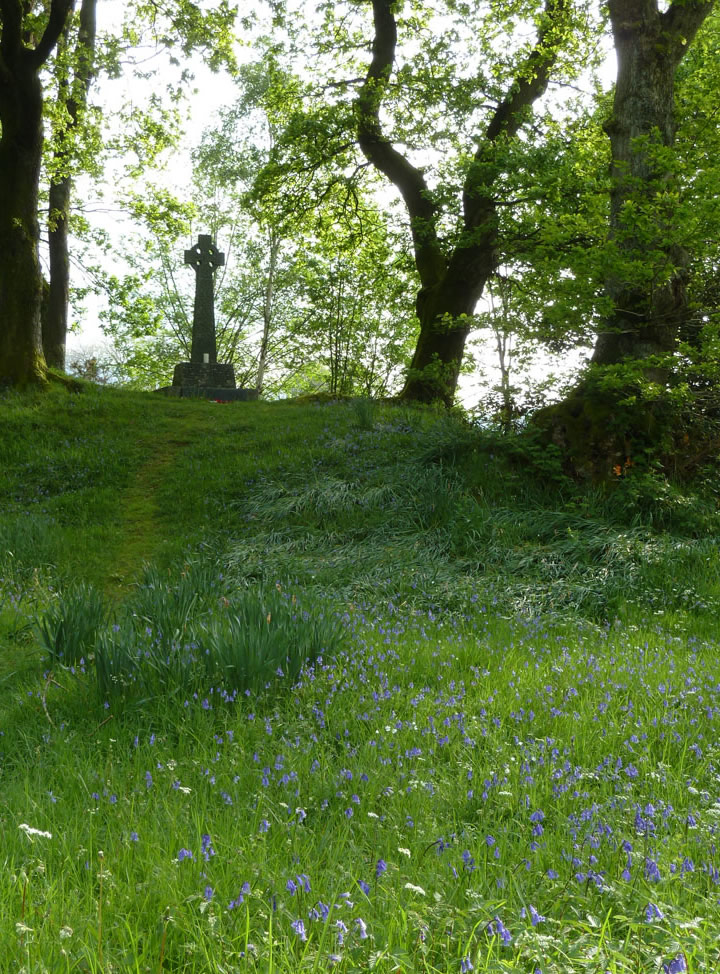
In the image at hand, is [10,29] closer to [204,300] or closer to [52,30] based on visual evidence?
[52,30]

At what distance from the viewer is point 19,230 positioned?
12.9 m

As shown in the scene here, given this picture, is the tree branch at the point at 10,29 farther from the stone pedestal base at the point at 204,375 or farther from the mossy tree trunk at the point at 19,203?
the stone pedestal base at the point at 204,375

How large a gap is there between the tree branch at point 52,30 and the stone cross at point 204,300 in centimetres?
552

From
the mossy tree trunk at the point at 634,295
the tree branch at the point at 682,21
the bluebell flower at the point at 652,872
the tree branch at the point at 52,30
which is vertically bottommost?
the bluebell flower at the point at 652,872

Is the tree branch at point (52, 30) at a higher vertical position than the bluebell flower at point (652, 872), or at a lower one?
higher

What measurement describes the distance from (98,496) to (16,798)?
23.6 ft

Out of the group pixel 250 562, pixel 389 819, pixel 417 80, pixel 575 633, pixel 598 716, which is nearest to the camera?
pixel 389 819

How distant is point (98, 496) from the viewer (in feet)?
31.4

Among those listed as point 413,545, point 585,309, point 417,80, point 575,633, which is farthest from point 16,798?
point 417,80

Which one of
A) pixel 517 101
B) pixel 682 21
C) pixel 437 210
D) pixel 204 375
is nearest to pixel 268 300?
pixel 204 375

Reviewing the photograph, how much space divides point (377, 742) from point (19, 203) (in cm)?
1293

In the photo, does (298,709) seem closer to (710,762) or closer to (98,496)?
(710,762)

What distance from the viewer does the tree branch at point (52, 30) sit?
1245 cm

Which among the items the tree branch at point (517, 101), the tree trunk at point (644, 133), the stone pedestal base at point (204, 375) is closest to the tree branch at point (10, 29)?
the stone pedestal base at point (204, 375)
